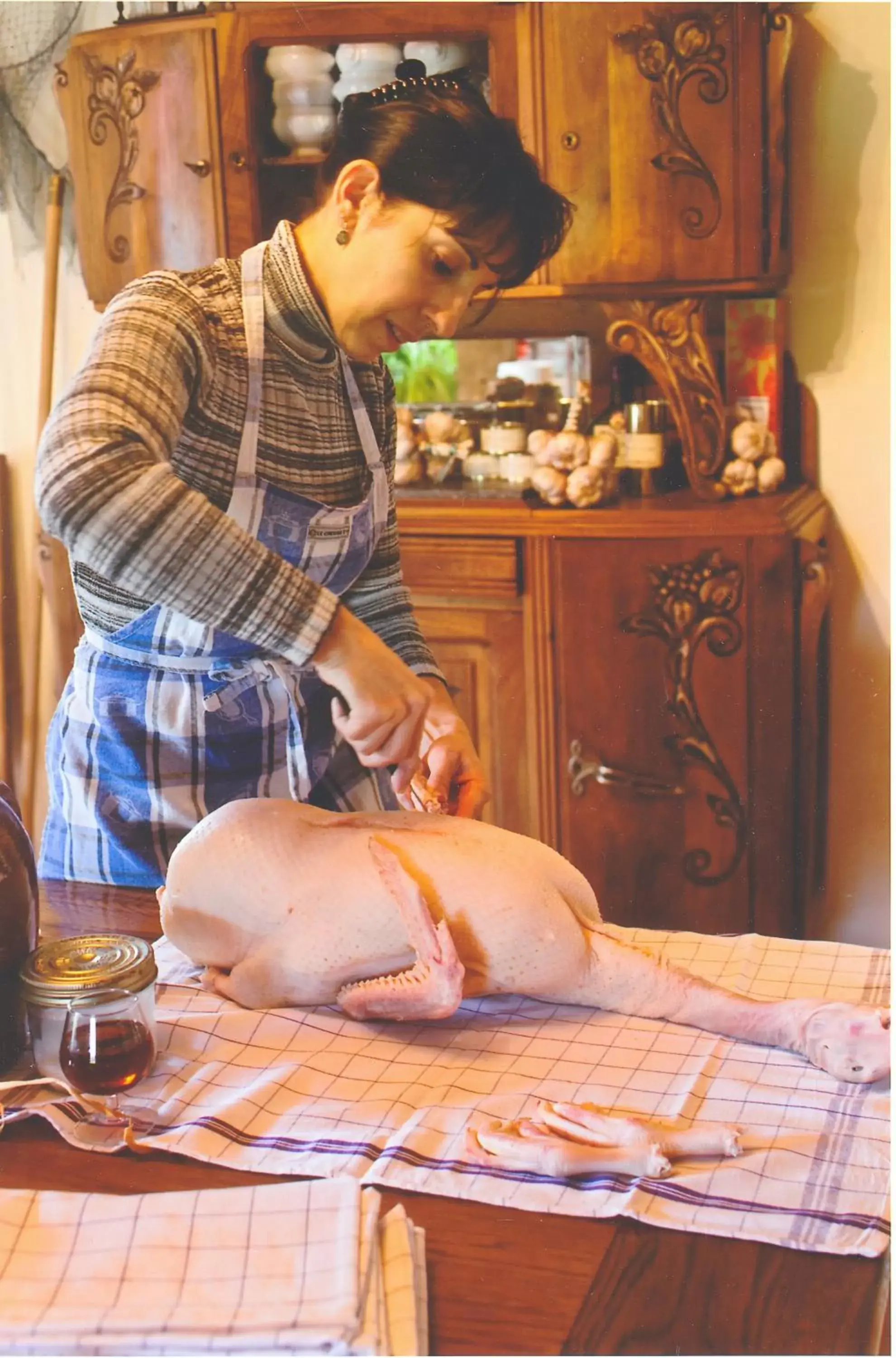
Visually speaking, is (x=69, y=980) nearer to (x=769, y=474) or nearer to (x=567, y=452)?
(x=567, y=452)

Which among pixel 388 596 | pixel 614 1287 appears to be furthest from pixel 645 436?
pixel 614 1287

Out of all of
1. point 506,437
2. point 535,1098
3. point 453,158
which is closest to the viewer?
point 535,1098

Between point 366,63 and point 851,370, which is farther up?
point 366,63

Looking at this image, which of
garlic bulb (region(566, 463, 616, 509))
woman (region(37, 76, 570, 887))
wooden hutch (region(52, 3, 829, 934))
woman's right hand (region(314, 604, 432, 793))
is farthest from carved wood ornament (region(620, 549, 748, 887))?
woman's right hand (region(314, 604, 432, 793))

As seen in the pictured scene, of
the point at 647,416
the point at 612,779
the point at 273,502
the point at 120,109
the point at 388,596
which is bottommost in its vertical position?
the point at 612,779

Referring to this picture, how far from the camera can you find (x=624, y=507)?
217 centimetres

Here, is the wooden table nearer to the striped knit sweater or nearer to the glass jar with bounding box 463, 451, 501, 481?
the striped knit sweater

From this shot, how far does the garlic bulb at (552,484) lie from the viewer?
85.5 inches

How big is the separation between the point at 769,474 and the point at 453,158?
1156 millimetres

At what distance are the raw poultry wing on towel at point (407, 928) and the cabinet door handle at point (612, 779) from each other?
1.07 metres

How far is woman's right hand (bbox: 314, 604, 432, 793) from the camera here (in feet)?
3.43

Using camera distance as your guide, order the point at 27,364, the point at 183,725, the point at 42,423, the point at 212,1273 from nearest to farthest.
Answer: the point at 212,1273
the point at 183,725
the point at 42,423
the point at 27,364

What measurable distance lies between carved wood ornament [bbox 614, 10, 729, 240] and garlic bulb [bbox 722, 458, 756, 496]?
1.52 ft

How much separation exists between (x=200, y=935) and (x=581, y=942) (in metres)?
0.32
